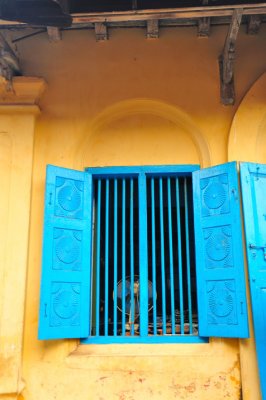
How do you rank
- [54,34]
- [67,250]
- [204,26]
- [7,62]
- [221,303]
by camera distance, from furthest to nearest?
[54,34]
[204,26]
[7,62]
[67,250]
[221,303]

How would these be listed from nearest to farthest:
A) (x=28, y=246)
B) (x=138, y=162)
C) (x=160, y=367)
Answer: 1. (x=160, y=367)
2. (x=28, y=246)
3. (x=138, y=162)

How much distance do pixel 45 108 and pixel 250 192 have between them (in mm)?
2599

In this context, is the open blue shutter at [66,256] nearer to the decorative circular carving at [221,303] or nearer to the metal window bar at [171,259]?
the metal window bar at [171,259]

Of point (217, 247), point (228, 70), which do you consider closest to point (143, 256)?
point (217, 247)

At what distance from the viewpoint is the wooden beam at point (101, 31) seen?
16.9 feet

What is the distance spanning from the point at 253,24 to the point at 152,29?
1.21m

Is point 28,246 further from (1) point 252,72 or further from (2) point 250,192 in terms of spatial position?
(1) point 252,72

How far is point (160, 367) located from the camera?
4.41 m

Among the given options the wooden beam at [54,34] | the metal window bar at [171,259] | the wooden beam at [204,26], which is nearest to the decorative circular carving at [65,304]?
the metal window bar at [171,259]

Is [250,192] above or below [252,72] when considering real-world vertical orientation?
below

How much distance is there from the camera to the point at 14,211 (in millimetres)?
4812

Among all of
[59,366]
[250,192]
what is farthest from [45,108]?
[59,366]

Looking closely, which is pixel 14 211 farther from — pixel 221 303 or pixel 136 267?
pixel 221 303

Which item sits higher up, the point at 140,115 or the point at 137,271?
the point at 140,115
